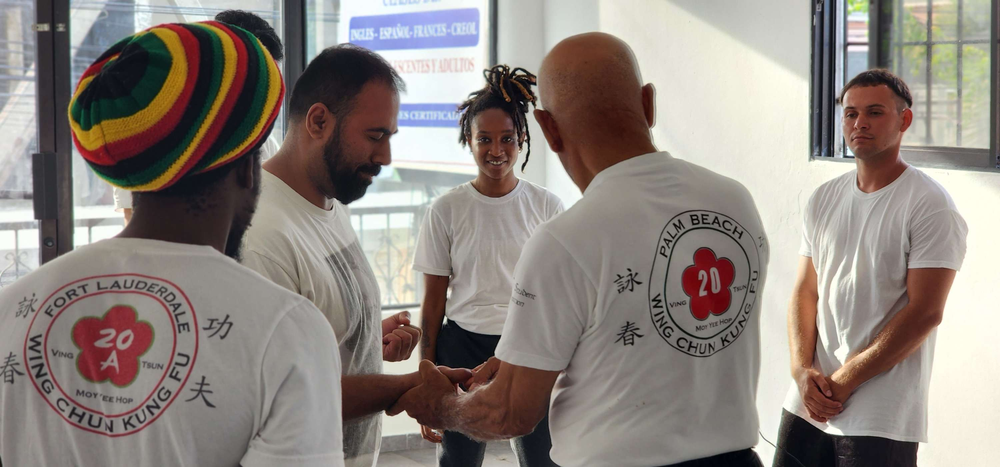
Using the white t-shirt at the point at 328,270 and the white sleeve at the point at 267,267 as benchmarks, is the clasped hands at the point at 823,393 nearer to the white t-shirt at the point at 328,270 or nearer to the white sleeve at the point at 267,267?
the white t-shirt at the point at 328,270

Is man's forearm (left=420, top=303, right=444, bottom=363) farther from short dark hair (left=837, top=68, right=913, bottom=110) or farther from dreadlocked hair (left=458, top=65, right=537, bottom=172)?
short dark hair (left=837, top=68, right=913, bottom=110)

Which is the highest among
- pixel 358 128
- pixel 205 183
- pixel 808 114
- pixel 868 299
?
pixel 808 114

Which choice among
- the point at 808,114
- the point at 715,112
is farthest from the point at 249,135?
the point at 715,112

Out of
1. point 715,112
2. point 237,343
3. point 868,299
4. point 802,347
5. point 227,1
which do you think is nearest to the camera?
point 237,343

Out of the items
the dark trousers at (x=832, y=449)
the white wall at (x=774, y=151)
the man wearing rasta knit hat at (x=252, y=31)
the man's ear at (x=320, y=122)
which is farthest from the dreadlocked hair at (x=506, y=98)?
the man's ear at (x=320, y=122)

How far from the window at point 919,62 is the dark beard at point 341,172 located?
7.05 ft

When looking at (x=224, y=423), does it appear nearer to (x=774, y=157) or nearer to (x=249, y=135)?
(x=249, y=135)

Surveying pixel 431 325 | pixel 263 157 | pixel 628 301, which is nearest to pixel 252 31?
pixel 263 157

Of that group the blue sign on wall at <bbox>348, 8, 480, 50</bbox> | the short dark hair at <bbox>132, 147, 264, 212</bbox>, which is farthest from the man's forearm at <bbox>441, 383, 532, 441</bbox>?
the blue sign on wall at <bbox>348, 8, 480, 50</bbox>

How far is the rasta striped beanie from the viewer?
33.9 inches

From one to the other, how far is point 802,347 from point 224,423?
2086 mm

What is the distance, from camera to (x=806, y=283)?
2605 mm

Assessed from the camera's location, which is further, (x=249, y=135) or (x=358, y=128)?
(x=358, y=128)

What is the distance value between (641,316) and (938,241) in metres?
1.31
